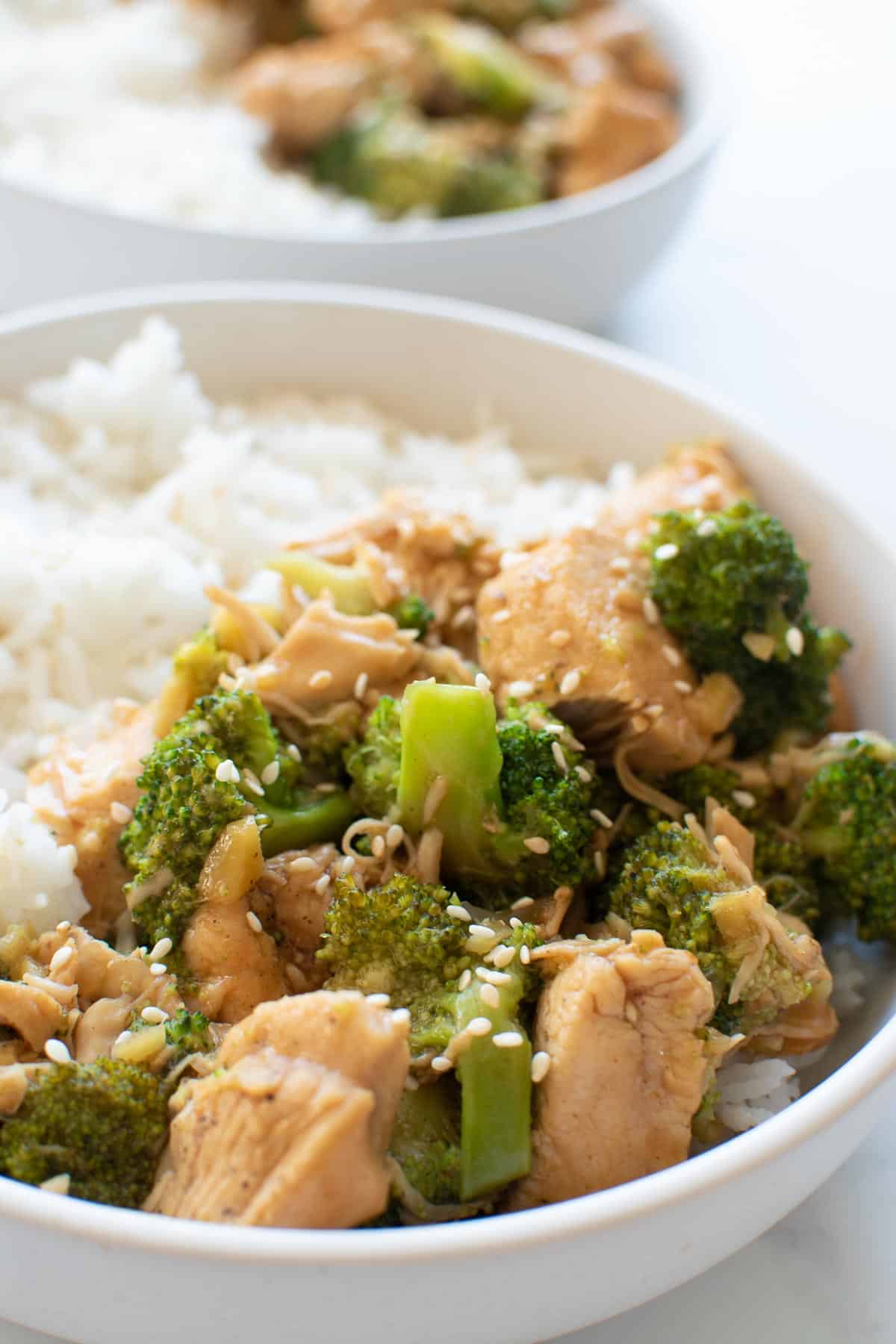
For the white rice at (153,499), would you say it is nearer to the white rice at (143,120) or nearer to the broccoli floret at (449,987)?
the broccoli floret at (449,987)

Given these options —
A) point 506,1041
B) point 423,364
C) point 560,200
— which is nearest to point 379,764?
point 506,1041

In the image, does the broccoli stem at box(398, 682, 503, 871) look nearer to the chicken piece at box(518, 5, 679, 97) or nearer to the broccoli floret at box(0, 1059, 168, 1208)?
the broccoli floret at box(0, 1059, 168, 1208)

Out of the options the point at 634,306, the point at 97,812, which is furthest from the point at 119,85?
the point at 97,812

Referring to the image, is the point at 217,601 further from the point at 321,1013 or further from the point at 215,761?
the point at 321,1013

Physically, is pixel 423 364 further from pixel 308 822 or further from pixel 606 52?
pixel 606 52

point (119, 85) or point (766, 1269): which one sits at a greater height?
point (766, 1269)

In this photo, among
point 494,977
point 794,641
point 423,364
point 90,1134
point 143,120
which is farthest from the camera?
point 143,120

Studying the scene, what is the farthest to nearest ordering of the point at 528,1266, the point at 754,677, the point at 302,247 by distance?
the point at 302,247 < the point at 754,677 < the point at 528,1266
